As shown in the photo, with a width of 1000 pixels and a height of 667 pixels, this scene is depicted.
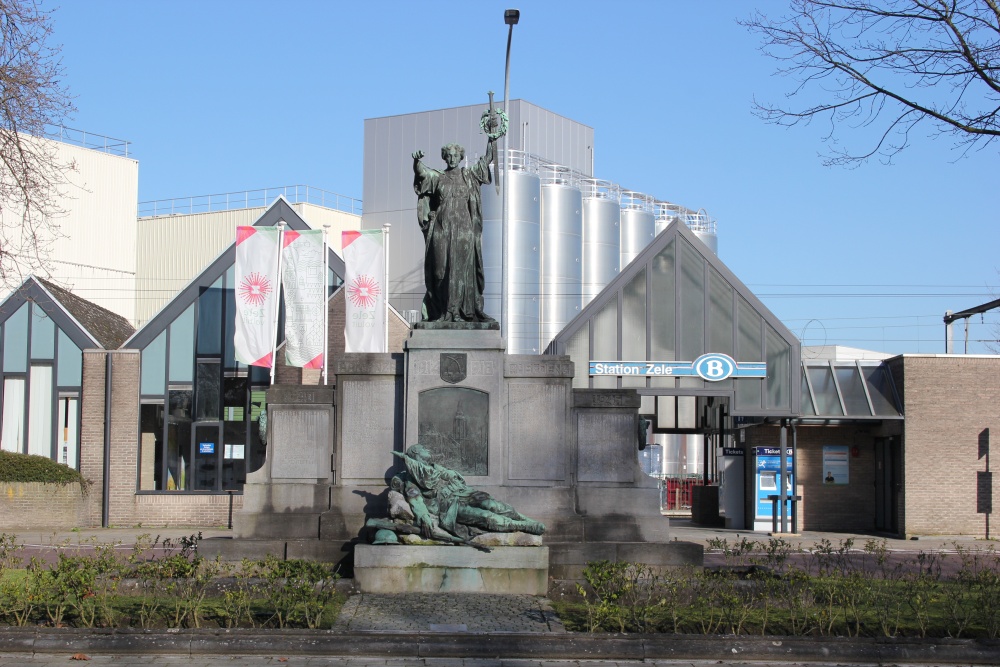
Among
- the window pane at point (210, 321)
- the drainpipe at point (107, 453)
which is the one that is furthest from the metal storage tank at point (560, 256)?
the drainpipe at point (107, 453)

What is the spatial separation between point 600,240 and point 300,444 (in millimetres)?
44532

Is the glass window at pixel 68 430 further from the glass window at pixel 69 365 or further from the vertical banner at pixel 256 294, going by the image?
the vertical banner at pixel 256 294

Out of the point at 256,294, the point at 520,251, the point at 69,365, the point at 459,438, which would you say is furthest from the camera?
the point at 520,251

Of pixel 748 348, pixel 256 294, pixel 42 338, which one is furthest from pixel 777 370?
pixel 42 338

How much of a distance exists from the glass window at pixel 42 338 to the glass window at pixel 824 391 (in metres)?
20.9

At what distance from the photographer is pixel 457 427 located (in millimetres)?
17297

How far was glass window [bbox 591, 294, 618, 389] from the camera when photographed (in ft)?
104

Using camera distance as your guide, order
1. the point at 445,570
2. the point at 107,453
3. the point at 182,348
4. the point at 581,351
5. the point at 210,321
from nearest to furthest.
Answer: the point at 445,570, the point at 581,351, the point at 107,453, the point at 182,348, the point at 210,321

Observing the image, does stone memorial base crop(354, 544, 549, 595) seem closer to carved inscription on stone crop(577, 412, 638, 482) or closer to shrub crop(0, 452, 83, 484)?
carved inscription on stone crop(577, 412, 638, 482)

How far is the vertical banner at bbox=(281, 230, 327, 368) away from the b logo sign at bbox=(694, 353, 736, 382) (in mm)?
9842

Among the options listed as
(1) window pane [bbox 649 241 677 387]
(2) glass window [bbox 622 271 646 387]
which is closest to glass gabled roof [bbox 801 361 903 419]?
(1) window pane [bbox 649 241 677 387]

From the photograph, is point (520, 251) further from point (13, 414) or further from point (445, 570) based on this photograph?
point (445, 570)

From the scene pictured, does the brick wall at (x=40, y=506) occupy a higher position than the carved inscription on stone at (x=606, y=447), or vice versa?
the carved inscription on stone at (x=606, y=447)

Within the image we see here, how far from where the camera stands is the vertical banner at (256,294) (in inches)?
1267
